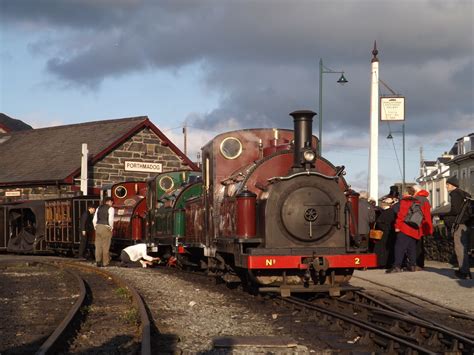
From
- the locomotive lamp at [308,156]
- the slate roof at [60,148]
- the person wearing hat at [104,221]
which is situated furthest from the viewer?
the slate roof at [60,148]

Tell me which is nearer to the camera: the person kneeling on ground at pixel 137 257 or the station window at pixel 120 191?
the person kneeling on ground at pixel 137 257

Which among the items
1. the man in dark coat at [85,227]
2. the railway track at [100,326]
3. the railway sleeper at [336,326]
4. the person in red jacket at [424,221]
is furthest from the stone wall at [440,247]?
the man in dark coat at [85,227]

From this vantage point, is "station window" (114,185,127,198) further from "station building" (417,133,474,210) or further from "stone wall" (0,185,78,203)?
"station building" (417,133,474,210)

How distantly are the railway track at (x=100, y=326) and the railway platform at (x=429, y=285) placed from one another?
4045 mm

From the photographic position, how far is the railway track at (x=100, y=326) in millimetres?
6828

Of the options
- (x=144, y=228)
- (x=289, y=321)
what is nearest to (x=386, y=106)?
(x=144, y=228)

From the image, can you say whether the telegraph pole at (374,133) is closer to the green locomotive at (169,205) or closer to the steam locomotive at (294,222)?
the green locomotive at (169,205)

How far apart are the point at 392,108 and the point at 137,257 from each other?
31.8 ft

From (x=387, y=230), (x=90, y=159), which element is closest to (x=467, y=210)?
(x=387, y=230)

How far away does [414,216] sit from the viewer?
43.1 feet

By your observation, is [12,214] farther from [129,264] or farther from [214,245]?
[214,245]

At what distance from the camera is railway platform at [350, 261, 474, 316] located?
1015 centimetres

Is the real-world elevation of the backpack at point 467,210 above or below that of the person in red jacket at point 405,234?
above

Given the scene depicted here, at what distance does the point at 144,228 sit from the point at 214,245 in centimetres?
854
